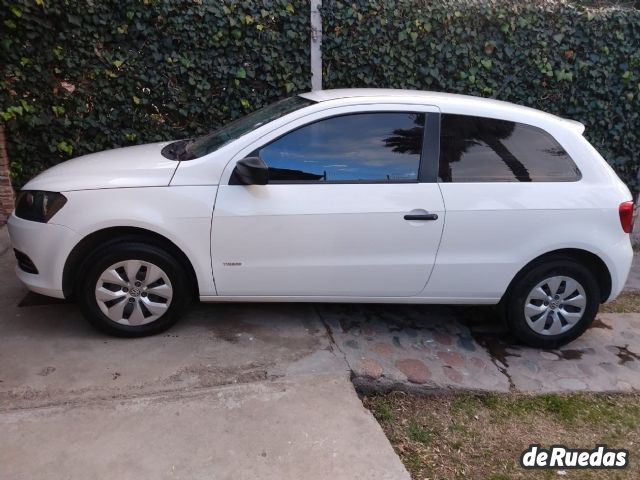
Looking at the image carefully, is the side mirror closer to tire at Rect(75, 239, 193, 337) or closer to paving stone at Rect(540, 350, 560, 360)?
tire at Rect(75, 239, 193, 337)

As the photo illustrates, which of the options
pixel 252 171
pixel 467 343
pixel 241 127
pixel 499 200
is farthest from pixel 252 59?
pixel 467 343

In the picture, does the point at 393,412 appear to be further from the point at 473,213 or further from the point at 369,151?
the point at 369,151

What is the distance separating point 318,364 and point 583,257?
2.06m

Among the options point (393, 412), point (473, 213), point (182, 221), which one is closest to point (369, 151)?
point (473, 213)

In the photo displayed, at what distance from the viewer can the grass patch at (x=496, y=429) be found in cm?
301

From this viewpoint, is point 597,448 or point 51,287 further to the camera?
point 51,287

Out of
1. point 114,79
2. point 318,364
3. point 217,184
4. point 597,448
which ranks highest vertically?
point 114,79

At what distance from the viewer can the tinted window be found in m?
3.82

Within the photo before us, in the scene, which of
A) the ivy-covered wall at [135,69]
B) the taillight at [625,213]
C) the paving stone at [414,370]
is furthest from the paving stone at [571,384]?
the ivy-covered wall at [135,69]

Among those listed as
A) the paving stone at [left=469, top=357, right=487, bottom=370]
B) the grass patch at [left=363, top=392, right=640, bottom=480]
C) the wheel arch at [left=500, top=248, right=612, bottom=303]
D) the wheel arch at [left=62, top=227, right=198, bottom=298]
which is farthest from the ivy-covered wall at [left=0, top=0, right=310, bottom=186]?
the grass patch at [left=363, top=392, right=640, bottom=480]

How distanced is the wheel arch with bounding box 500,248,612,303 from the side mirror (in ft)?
6.30

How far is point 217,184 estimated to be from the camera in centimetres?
363

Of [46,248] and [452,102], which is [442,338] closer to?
[452,102]

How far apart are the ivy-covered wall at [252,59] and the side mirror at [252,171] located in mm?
2667
